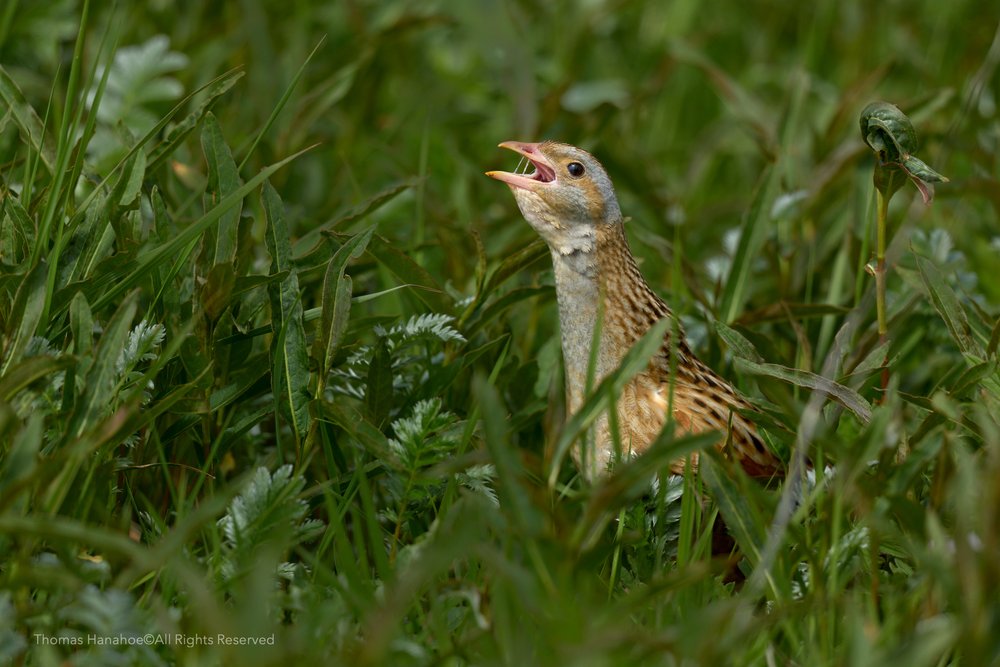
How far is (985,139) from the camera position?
554cm

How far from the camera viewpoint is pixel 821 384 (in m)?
3.17

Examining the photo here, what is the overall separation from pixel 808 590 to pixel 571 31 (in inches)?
182

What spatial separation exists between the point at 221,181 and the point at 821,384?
5.31ft

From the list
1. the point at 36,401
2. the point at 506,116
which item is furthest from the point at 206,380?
the point at 506,116

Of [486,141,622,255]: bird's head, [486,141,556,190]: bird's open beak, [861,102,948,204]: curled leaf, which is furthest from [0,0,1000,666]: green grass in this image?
[861,102,948,204]: curled leaf

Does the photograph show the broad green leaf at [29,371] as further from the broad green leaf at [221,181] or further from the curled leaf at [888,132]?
the curled leaf at [888,132]

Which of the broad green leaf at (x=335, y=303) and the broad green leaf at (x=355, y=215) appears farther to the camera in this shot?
the broad green leaf at (x=355, y=215)

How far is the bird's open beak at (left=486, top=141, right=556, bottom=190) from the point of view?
12.6 ft

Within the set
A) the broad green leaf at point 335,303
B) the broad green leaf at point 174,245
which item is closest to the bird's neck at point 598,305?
the broad green leaf at point 335,303

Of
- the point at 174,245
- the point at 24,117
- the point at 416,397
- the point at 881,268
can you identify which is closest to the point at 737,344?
the point at 881,268

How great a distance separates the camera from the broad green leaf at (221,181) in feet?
11.1

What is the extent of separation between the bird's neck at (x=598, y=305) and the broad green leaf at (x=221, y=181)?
944 millimetres

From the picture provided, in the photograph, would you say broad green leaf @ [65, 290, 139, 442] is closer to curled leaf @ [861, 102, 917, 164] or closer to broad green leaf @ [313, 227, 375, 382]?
broad green leaf @ [313, 227, 375, 382]

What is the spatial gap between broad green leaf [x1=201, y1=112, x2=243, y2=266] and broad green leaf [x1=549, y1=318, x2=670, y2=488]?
1.16m
